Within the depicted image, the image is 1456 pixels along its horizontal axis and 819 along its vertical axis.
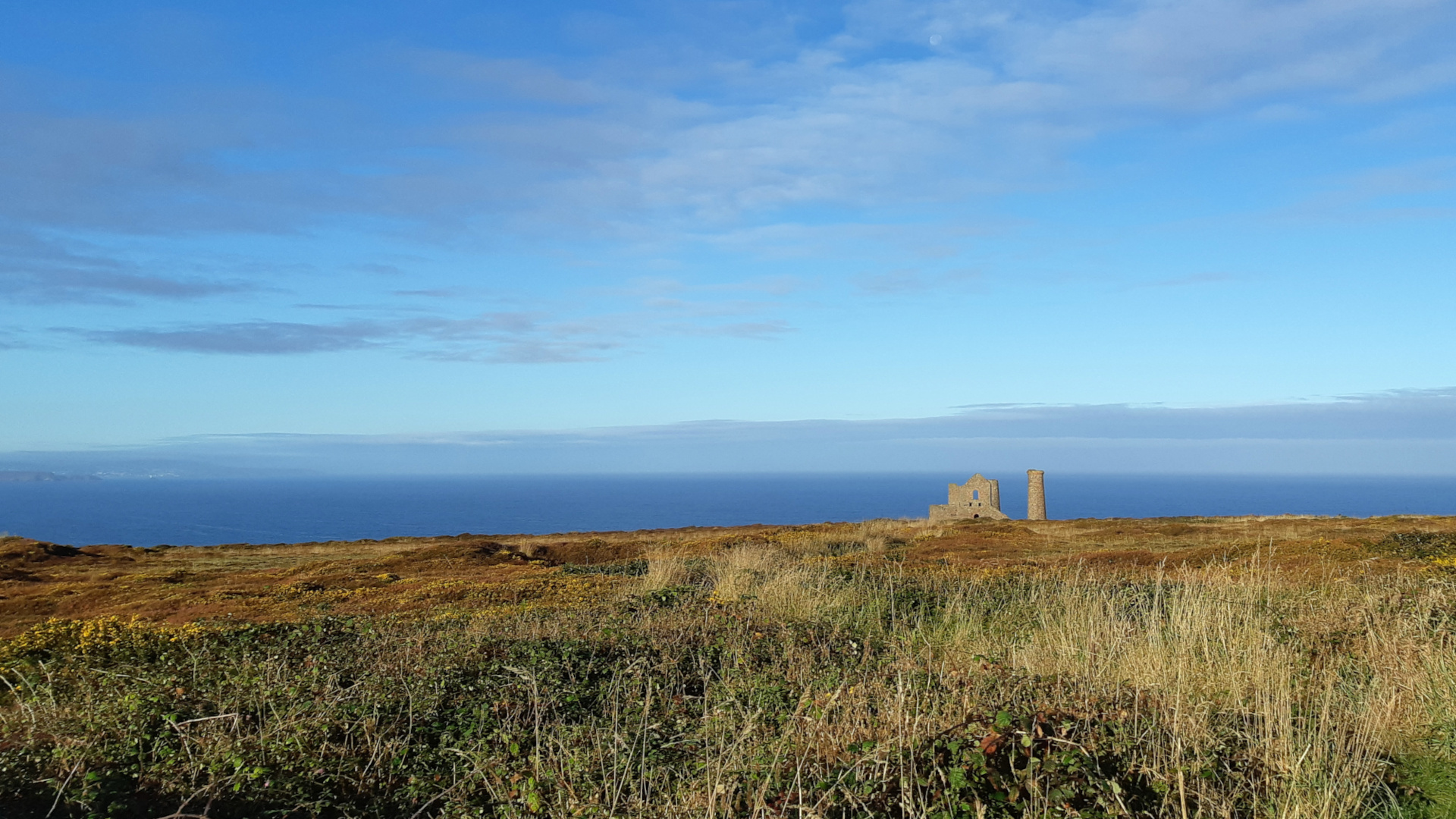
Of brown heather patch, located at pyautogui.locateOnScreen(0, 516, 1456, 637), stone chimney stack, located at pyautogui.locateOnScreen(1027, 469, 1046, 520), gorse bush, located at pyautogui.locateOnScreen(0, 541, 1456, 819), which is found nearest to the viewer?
gorse bush, located at pyautogui.locateOnScreen(0, 541, 1456, 819)

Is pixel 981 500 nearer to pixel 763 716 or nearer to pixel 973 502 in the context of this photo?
pixel 973 502

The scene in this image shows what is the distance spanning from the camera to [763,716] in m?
5.91

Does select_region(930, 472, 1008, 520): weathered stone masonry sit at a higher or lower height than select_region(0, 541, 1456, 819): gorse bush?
lower

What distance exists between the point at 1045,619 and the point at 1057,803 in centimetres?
479

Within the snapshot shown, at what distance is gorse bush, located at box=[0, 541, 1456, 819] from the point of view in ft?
14.2

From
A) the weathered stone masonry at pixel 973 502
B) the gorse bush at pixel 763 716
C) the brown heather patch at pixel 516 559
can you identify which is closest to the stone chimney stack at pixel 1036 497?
the weathered stone masonry at pixel 973 502

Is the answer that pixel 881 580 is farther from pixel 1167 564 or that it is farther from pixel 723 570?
pixel 1167 564

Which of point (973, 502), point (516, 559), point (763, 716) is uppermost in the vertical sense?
point (763, 716)

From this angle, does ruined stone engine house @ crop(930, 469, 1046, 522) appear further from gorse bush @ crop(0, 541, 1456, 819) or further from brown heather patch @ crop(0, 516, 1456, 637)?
gorse bush @ crop(0, 541, 1456, 819)

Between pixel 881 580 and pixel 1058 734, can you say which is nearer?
pixel 1058 734

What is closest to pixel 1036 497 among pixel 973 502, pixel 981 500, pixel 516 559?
pixel 981 500

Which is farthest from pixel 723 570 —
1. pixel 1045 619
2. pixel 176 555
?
pixel 176 555

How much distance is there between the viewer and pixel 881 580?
1359 centimetres

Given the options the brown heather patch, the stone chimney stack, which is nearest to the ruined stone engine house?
the stone chimney stack
